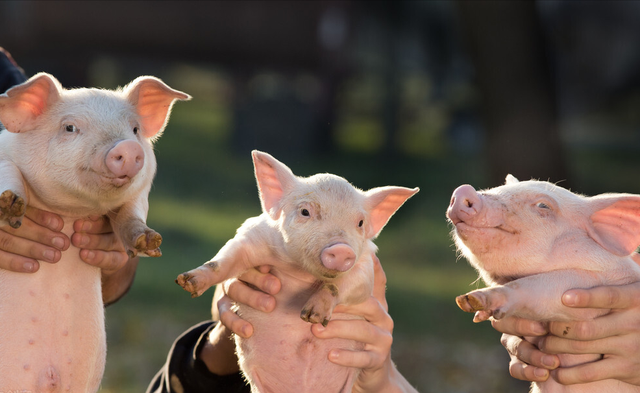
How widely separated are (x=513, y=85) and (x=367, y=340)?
4.92 m

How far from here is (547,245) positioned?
312 centimetres

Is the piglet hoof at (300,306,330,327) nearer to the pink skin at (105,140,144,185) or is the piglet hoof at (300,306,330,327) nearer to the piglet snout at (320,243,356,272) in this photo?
the piglet snout at (320,243,356,272)

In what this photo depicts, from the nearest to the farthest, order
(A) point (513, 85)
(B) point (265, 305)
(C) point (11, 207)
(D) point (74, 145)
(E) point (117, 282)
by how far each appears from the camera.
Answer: (C) point (11, 207) → (D) point (74, 145) → (B) point (265, 305) → (E) point (117, 282) → (A) point (513, 85)

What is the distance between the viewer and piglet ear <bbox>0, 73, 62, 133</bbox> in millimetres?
2959

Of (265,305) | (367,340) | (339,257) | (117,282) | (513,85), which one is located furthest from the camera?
(513,85)

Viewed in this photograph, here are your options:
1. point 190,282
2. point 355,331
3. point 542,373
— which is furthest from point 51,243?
point 542,373

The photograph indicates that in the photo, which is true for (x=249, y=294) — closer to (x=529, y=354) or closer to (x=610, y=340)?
(x=529, y=354)

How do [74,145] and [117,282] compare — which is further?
[117,282]

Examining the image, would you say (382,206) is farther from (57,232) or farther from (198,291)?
(57,232)

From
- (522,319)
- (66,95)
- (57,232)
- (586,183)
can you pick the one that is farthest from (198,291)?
(586,183)

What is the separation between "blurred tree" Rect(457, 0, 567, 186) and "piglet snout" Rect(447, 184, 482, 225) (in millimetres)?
4400

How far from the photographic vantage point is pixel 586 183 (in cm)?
1266

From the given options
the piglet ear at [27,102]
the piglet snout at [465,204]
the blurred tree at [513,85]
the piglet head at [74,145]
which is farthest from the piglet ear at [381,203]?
the blurred tree at [513,85]

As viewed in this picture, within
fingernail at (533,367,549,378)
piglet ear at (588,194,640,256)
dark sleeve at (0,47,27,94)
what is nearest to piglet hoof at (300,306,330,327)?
fingernail at (533,367,549,378)
